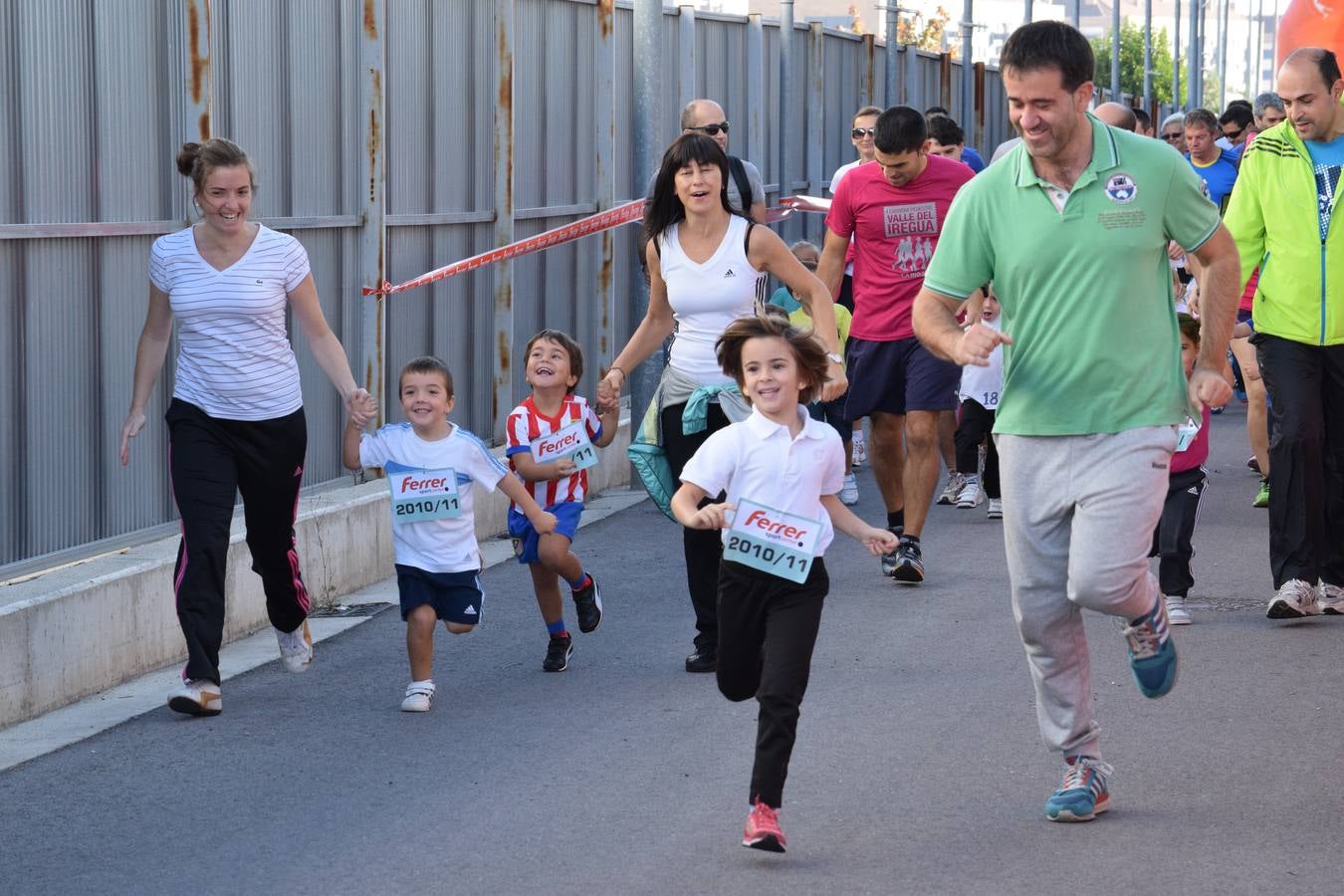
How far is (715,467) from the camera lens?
619 centimetres

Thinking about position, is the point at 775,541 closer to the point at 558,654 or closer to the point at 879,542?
the point at 879,542

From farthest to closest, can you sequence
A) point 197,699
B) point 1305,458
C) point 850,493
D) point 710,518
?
point 850,493 → point 1305,458 → point 197,699 → point 710,518

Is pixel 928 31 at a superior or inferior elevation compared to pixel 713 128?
superior

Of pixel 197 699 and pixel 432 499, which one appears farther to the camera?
pixel 432 499

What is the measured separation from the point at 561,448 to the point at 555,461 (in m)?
0.08

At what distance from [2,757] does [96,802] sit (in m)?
0.64

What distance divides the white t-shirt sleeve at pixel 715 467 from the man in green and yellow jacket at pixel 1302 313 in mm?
3499

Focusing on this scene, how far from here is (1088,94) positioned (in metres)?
5.94

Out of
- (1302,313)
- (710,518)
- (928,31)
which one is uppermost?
(928,31)

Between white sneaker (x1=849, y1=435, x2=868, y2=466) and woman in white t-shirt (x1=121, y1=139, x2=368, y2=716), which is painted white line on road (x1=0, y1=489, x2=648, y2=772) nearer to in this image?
woman in white t-shirt (x1=121, y1=139, x2=368, y2=716)

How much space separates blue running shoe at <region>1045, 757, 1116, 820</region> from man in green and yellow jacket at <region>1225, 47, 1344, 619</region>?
3133mm

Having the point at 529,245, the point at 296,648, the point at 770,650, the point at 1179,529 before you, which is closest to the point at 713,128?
the point at 529,245

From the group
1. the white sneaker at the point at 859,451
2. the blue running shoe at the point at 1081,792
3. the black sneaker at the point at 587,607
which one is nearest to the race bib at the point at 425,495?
the black sneaker at the point at 587,607

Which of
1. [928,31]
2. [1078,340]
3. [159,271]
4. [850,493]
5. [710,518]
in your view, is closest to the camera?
[710,518]
